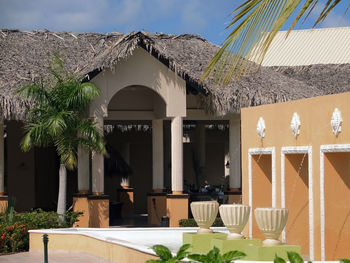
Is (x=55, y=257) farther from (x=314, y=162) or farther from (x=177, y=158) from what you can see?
(x=314, y=162)

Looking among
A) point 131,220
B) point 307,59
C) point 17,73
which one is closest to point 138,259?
point 17,73

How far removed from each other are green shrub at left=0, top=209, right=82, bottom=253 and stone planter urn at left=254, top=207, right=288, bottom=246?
7814mm

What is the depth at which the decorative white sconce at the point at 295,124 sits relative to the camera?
1364 cm

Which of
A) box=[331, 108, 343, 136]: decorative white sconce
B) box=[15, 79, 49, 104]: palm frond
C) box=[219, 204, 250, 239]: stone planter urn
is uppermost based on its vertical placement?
box=[15, 79, 49, 104]: palm frond

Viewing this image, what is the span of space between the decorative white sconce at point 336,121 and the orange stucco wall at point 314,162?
7 centimetres

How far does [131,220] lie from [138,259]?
1249cm

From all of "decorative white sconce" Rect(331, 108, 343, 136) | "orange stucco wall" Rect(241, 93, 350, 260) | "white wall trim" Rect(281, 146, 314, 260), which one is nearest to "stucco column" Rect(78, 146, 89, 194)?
"orange stucco wall" Rect(241, 93, 350, 260)

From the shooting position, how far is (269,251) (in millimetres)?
11266

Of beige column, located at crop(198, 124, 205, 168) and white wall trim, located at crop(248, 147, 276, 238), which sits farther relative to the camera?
beige column, located at crop(198, 124, 205, 168)

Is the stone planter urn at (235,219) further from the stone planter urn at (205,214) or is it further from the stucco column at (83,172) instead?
the stucco column at (83,172)

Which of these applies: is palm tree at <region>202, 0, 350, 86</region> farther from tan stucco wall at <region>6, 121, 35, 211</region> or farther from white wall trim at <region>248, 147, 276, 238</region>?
tan stucco wall at <region>6, 121, 35, 211</region>

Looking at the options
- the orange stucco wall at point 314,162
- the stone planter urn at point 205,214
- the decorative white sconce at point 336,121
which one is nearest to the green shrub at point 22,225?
the stone planter urn at point 205,214

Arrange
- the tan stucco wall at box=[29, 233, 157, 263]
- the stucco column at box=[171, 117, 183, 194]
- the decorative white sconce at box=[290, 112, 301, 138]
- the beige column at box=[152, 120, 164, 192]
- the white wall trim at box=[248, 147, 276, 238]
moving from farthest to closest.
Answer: the beige column at box=[152, 120, 164, 192] → the stucco column at box=[171, 117, 183, 194] → the white wall trim at box=[248, 147, 276, 238] → the tan stucco wall at box=[29, 233, 157, 263] → the decorative white sconce at box=[290, 112, 301, 138]

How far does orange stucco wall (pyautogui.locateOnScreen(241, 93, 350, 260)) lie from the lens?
12367mm
